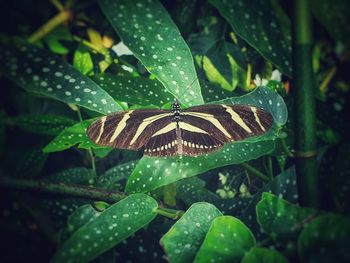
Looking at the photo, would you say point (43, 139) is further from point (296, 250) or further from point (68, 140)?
point (296, 250)

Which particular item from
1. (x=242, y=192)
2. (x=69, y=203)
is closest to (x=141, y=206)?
(x=69, y=203)

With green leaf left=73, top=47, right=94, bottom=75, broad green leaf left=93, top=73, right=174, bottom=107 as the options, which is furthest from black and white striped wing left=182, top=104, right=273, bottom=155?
green leaf left=73, top=47, right=94, bottom=75

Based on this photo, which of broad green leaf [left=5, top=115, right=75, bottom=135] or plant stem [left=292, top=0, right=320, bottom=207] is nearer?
plant stem [left=292, top=0, right=320, bottom=207]

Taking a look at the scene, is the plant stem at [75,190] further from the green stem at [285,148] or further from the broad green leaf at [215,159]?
the green stem at [285,148]

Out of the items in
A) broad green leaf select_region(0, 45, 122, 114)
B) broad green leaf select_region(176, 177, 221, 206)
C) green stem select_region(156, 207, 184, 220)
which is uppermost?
broad green leaf select_region(0, 45, 122, 114)

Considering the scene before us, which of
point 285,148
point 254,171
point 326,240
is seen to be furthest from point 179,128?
point 326,240

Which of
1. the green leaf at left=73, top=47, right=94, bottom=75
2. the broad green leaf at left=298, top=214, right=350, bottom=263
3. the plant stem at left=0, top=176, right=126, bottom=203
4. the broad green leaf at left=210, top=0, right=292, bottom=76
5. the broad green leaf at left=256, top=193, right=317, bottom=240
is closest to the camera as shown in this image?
the broad green leaf at left=298, top=214, right=350, bottom=263

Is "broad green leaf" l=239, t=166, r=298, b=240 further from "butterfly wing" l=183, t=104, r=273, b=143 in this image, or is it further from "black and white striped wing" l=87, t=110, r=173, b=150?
"black and white striped wing" l=87, t=110, r=173, b=150
